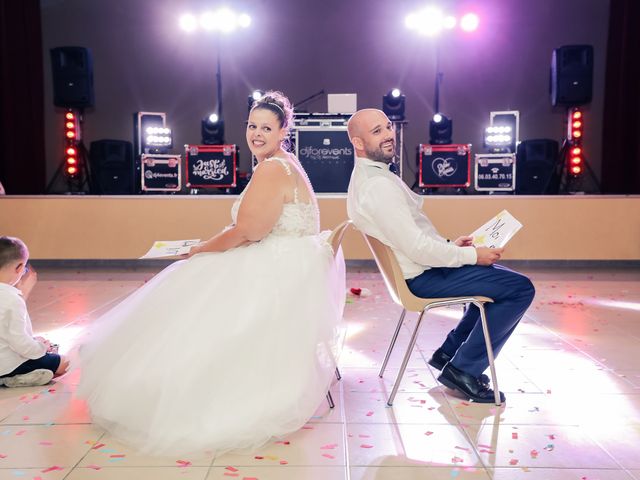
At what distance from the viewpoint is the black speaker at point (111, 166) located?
880 centimetres

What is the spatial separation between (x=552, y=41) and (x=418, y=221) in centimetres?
758

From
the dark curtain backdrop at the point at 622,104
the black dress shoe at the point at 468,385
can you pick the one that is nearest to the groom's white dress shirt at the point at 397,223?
the black dress shoe at the point at 468,385

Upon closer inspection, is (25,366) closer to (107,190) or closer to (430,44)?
(107,190)

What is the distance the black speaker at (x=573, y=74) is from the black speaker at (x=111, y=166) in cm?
574

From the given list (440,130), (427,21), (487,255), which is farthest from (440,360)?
(427,21)

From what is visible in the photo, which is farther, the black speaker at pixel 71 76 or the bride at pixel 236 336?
the black speaker at pixel 71 76

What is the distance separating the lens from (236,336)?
7.72ft

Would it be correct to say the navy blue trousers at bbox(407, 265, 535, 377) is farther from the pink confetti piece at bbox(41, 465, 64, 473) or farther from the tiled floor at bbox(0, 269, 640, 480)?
the pink confetti piece at bbox(41, 465, 64, 473)

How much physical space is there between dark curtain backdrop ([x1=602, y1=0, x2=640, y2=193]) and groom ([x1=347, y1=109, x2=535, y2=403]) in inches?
276

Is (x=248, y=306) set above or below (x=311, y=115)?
below

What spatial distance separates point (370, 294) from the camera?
5.34m

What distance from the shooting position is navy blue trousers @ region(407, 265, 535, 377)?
2609 millimetres

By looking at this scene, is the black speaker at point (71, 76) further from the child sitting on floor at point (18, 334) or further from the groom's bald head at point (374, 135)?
the groom's bald head at point (374, 135)

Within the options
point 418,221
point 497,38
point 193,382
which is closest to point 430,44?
point 497,38
